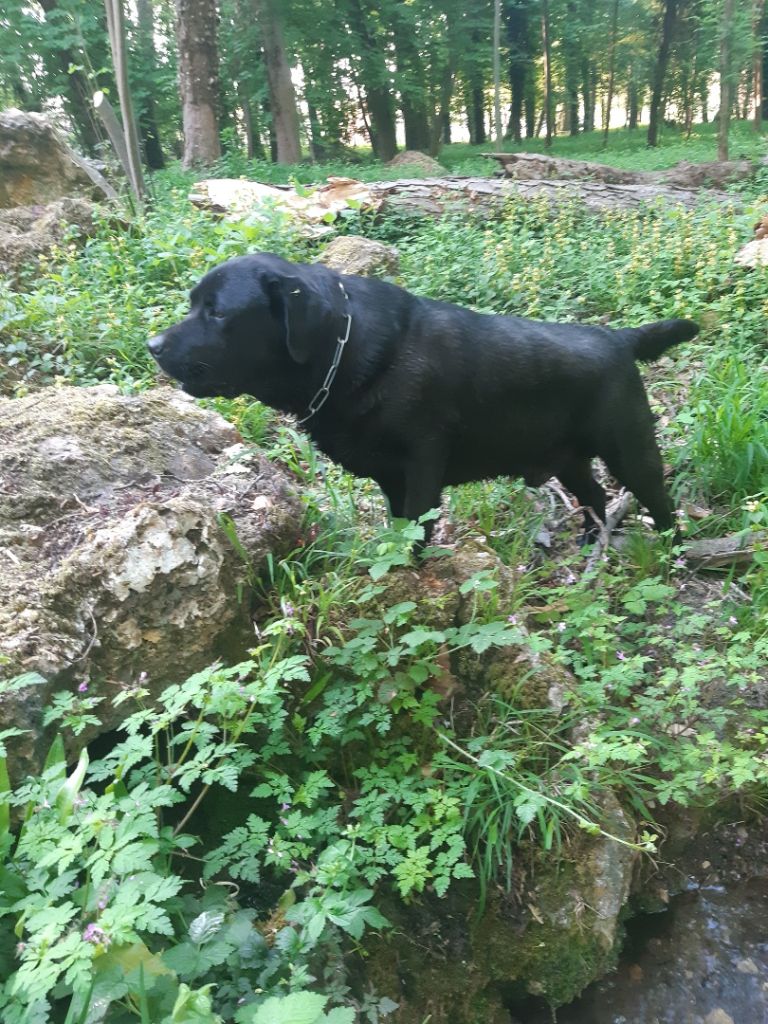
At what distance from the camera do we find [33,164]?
273 inches

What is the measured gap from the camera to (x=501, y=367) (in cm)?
304

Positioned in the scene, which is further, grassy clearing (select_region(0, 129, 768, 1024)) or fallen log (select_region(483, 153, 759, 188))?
fallen log (select_region(483, 153, 759, 188))

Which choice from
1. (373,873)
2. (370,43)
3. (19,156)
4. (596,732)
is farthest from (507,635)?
(370,43)

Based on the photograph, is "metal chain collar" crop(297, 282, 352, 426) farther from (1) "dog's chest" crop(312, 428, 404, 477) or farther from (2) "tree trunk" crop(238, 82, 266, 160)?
(2) "tree trunk" crop(238, 82, 266, 160)

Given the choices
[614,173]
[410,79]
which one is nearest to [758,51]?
[410,79]

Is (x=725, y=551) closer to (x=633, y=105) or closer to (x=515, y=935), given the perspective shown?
(x=515, y=935)

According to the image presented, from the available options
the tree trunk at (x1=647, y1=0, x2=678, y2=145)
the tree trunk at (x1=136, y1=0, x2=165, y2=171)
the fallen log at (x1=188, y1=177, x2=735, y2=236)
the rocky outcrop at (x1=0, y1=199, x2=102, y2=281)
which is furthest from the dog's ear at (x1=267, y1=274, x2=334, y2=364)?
the tree trunk at (x1=647, y1=0, x2=678, y2=145)

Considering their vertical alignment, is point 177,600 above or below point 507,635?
above

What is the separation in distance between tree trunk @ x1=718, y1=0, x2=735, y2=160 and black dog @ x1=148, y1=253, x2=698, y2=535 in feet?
39.7

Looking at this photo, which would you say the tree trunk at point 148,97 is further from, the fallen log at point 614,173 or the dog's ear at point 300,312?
the dog's ear at point 300,312

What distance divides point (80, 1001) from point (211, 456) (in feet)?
6.89

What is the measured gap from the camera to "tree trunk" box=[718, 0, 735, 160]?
42.6 ft

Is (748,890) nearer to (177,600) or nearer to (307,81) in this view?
(177,600)

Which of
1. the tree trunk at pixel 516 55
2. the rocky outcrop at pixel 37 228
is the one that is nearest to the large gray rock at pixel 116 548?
the rocky outcrop at pixel 37 228
